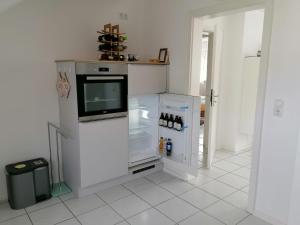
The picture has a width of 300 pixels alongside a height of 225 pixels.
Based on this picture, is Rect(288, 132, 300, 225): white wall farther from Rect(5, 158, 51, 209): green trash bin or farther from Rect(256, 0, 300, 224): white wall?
Rect(5, 158, 51, 209): green trash bin

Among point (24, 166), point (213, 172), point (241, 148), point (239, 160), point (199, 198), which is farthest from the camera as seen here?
point (241, 148)

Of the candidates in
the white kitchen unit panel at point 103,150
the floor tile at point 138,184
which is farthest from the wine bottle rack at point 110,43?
the floor tile at point 138,184

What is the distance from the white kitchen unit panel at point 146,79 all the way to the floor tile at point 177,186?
118 cm

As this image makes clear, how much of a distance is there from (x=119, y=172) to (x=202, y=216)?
3.52 feet

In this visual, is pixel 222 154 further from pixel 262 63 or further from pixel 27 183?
pixel 27 183

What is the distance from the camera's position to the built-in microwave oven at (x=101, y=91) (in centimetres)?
239

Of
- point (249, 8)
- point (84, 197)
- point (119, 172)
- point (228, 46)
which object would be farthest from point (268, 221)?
point (228, 46)

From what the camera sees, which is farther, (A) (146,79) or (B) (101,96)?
(A) (146,79)

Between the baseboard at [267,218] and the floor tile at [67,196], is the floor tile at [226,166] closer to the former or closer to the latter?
the baseboard at [267,218]

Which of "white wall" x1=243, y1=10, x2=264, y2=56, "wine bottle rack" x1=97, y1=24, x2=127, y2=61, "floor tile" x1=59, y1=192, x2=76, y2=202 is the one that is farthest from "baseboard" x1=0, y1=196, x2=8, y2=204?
"white wall" x1=243, y1=10, x2=264, y2=56

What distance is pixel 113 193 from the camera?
272 centimetres

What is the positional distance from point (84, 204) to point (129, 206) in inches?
18.9

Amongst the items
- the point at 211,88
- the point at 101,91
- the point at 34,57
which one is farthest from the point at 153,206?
the point at 34,57

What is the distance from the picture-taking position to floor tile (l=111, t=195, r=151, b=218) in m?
2.36
